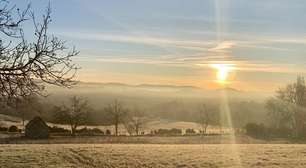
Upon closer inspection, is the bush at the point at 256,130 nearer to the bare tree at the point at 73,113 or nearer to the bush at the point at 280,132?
the bush at the point at 280,132

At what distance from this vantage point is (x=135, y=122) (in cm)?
13412

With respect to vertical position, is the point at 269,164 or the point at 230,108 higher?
the point at 230,108

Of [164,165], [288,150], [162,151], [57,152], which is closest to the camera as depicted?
[164,165]

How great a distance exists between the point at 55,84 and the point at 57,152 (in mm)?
31077

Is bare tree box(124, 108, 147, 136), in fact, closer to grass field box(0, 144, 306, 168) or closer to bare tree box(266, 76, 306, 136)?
bare tree box(266, 76, 306, 136)

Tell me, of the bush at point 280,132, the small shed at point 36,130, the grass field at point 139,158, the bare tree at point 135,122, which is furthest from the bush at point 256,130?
the grass field at point 139,158

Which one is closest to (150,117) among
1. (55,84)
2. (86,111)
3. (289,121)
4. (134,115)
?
(134,115)

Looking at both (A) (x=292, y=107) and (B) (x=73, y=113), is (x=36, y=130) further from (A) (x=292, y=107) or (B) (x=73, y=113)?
(A) (x=292, y=107)

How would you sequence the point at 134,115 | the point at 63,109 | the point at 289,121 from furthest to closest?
the point at 134,115
the point at 63,109
the point at 289,121

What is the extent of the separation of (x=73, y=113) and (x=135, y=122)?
2564 centimetres

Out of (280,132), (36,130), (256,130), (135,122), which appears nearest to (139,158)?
(36,130)

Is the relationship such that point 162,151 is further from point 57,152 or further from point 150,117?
point 150,117

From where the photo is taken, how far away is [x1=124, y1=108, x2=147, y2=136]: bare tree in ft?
404

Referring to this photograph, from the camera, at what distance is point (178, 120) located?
515ft
